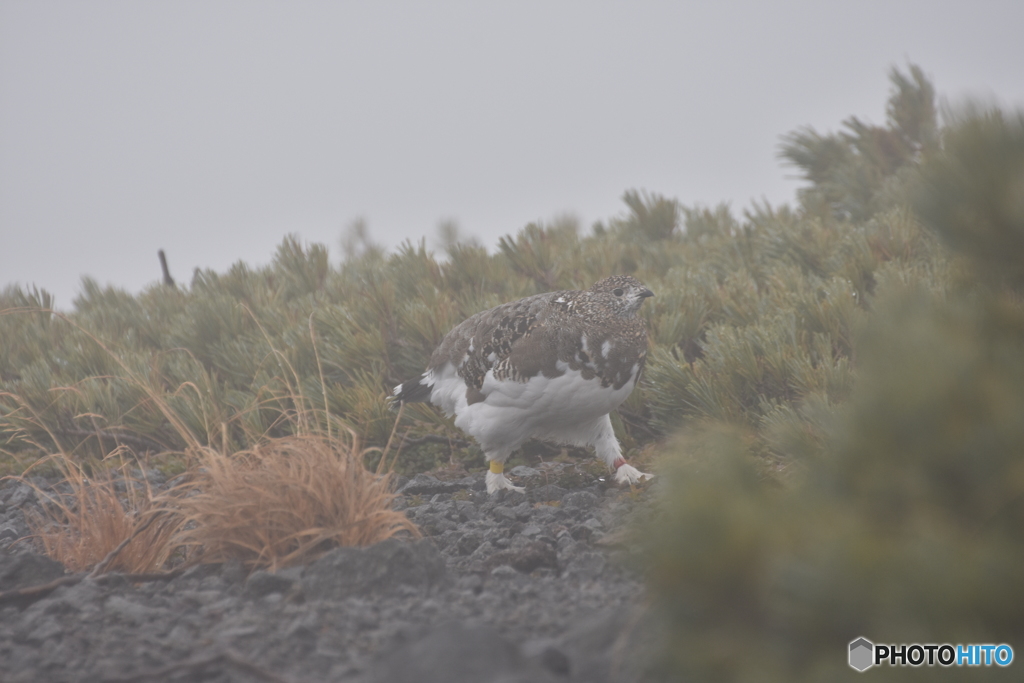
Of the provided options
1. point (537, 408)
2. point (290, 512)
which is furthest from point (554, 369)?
point (290, 512)

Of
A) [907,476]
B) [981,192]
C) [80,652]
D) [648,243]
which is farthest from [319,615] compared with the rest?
[648,243]

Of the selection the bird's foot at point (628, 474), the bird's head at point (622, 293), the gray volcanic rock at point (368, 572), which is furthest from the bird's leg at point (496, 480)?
the gray volcanic rock at point (368, 572)

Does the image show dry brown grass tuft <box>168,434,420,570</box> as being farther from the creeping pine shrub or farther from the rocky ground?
the creeping pine shrub

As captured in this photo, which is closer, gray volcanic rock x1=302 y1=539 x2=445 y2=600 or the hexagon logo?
the hexagon logo

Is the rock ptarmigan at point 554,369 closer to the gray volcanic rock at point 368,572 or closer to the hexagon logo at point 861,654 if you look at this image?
the gray volcanic rock at point 368,572

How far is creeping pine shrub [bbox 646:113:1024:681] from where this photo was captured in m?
0.98

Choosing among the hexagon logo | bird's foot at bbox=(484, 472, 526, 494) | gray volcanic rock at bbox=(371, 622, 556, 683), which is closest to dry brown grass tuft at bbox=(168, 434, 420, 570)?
gray volcanic rock at bbox=(371, 622, 556, 683)

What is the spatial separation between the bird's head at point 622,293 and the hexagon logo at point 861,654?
2.28 m

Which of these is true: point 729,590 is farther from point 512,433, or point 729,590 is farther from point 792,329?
point 792,329

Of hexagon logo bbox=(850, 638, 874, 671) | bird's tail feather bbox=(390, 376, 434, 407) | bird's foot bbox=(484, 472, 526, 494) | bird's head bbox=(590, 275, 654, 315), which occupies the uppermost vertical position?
bird's head bbox=(590, 275, 654, 315)

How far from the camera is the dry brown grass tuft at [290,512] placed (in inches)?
84.0

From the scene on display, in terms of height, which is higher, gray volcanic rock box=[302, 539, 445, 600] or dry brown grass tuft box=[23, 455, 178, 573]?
dry brown grass tuft box=[23, 455, 178, 573]

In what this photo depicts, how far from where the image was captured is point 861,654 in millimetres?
1023

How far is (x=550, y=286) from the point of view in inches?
207
